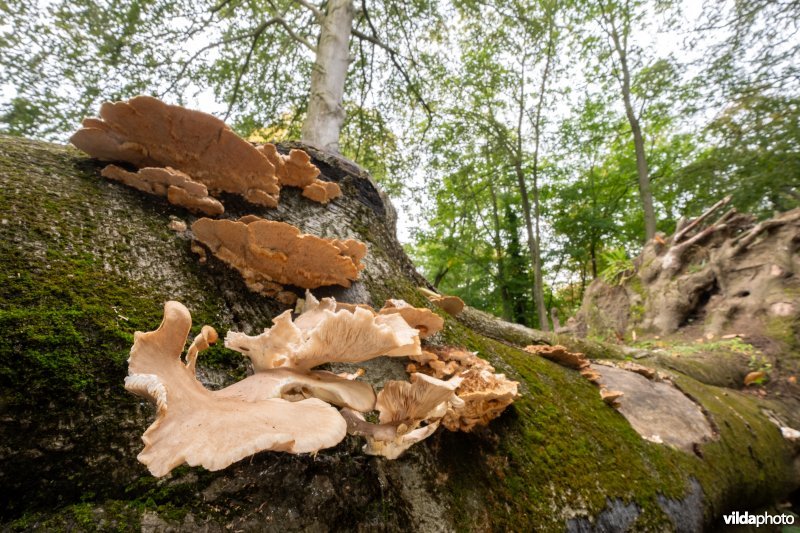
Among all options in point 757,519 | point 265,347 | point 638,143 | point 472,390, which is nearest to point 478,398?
point 472,390

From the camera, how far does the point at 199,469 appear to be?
1.04 metres

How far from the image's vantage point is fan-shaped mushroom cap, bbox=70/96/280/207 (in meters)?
1.59

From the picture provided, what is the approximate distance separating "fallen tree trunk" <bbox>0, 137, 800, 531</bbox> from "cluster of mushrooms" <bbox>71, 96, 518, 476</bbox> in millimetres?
136

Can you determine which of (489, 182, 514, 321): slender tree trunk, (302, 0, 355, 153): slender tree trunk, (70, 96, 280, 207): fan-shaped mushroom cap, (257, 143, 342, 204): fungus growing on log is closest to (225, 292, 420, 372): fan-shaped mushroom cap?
(70, 96, 280, 207): fan-shaped mushroom cap

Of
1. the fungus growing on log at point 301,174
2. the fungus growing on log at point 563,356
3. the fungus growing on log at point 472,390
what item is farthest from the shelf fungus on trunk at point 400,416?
the fungus growing on log at point 563,356

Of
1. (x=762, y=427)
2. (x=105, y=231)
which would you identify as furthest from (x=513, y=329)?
(x=105, y=231)

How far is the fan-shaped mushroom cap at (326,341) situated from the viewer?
104 centimetres

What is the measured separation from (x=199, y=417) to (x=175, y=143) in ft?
4.80

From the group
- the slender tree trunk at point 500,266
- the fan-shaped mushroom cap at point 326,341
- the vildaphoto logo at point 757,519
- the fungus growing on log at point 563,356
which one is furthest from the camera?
the slender tree trunk at point 500,266

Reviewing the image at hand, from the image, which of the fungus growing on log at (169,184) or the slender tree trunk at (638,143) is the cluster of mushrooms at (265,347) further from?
the slender tree trunk at (638,143)

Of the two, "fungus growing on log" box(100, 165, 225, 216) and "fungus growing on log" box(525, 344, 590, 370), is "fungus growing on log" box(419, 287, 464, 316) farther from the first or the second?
"fungus growing on log" box(100, 165, 225, 216)

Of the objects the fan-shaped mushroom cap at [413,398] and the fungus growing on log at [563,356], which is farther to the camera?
the fungus growing on log at [563,356]

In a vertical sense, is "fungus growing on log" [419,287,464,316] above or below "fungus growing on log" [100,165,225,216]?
below

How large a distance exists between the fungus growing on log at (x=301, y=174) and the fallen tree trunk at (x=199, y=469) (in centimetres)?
11
